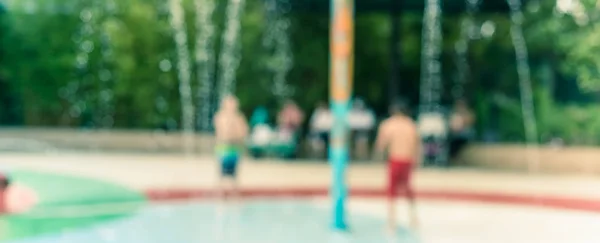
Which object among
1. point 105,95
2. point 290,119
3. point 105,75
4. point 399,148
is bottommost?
point 290,119

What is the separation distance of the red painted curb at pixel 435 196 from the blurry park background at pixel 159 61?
8789 mm

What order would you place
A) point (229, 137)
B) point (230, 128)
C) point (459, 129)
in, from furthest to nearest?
point (459, 129), point (229, 137), point (230, 128)

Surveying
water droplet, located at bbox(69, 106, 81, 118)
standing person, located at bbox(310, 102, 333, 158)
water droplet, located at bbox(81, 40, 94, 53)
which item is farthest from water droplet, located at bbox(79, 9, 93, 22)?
standing person, located at bbox(310, 102, 333, 158)

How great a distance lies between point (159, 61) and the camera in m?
23.5

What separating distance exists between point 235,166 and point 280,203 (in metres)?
1.20

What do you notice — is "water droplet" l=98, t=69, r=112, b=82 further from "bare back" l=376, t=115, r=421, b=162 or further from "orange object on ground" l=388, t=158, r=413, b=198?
"orange object on ground" l=388, t=158, r=413, b=198

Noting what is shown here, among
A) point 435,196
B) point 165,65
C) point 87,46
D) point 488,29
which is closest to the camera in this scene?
point 435,196

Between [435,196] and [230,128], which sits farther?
[435,196]

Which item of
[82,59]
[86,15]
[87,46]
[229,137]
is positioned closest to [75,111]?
[82,59]

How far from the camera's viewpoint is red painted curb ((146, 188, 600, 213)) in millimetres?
12695

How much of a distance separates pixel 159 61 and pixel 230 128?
1253 cm

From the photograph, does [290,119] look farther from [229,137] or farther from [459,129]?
[229,137]

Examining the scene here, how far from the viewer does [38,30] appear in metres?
23.9

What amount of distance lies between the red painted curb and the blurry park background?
28.8 feet
